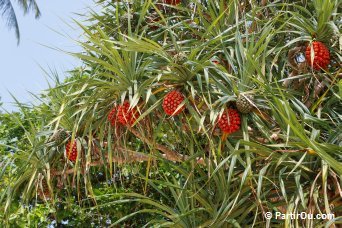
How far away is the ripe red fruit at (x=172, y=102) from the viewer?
267cm

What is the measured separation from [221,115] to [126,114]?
0.43 m

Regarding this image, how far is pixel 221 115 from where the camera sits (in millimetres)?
2596

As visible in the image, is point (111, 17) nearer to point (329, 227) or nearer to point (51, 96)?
point (51, 96)

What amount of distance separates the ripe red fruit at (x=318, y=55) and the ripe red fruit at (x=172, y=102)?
559 millimetres

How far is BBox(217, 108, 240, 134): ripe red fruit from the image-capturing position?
2.61m

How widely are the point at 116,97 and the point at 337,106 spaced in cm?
95

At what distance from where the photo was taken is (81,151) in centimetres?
312

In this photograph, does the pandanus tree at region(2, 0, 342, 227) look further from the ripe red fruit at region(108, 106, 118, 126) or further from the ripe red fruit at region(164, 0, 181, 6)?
the ripe red fruit at region(164, 0, 181, 6)

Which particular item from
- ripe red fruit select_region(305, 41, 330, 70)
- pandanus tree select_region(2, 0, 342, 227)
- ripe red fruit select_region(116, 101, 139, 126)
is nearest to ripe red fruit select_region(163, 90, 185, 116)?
pandanus tree select_region(2, 0, 342, 227)

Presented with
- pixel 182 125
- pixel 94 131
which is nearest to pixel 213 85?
pixel 182 125

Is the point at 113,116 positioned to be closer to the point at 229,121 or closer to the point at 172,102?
the point at 172,102

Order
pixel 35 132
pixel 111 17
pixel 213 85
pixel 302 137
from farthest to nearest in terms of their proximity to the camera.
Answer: pixel 111 17
pixel 35 132
pixel 213 85
pixel 302 137

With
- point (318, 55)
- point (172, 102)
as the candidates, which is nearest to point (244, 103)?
point (172, 102)

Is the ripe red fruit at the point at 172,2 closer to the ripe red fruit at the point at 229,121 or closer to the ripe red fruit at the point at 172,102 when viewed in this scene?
the ripe red fruit at the point at 172,102
